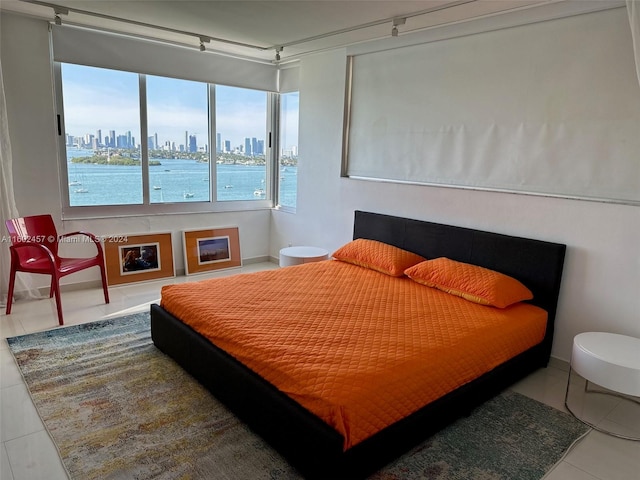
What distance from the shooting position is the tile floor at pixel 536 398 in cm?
204

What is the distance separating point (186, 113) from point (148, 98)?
0.45m

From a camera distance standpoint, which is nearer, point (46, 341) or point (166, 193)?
point (46, 341)

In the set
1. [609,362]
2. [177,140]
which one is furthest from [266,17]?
[609,362]

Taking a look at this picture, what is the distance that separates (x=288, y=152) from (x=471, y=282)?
10.7ft

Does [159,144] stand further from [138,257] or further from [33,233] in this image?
[33,233]

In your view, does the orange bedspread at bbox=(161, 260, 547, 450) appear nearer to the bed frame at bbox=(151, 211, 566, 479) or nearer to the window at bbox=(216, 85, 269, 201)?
the bed frame at bbox=(151, 211, 566, 479)

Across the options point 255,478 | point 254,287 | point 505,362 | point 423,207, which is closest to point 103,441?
point 255,478

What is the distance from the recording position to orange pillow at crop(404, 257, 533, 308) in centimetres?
290

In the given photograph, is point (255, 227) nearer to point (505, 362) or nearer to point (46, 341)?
point (46, 341)

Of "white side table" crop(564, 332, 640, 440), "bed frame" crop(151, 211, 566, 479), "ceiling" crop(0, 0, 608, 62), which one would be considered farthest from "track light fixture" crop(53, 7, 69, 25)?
"white side table" crop(564, 332, 640, 440)

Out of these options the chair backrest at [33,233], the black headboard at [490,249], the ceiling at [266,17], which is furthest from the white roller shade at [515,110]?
the chair backrest at [33,233]

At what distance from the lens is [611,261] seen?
2801 mm

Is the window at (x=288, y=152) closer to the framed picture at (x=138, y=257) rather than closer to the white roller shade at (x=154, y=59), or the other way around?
the white roller shade at (x=154, y=59)

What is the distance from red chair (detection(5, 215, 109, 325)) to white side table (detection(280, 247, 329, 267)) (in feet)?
5.56
